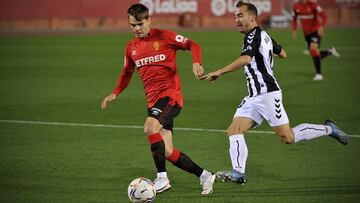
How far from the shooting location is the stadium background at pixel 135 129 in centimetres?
884

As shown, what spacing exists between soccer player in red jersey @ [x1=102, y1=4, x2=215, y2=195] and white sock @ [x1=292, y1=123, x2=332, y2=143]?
48.4 inches

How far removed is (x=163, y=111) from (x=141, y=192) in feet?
3.36

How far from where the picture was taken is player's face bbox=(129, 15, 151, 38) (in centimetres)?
864

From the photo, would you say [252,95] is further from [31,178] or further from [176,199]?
[31,178]

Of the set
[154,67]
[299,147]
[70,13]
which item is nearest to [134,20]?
[154,67]

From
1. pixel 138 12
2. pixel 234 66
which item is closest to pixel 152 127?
pixel 234 66

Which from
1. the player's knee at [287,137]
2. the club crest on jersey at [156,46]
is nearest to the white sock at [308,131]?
the player's knee at [287,137]

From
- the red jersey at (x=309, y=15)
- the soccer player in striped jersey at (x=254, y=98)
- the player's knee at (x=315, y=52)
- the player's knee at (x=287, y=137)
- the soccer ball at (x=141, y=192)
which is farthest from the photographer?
the red jersey at (x=309, y=15)

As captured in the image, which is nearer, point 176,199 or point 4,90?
point 176,199

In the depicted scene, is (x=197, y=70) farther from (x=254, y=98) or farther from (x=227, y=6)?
(x=227, y=6)

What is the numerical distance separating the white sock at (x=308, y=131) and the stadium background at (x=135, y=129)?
0.46 metres

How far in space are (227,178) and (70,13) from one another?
33036 mm

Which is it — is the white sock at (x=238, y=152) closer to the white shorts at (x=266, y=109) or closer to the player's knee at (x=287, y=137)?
the white shorts at (x=266, y=109)

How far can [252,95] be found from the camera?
8.95 metres
